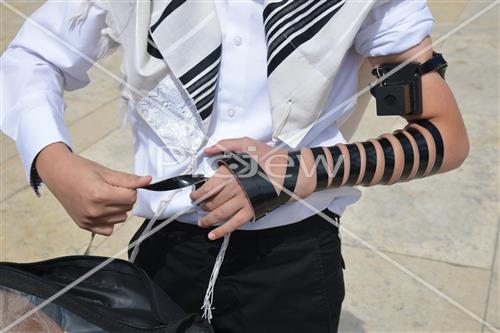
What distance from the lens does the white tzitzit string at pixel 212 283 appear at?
56.4 inches

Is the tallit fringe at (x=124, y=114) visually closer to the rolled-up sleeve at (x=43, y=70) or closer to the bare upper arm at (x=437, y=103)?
the rolled-up sleeve at (x=43, y=70)

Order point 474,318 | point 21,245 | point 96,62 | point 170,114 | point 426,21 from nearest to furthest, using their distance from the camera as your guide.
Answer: point 426,21 < point 170,114 < point 96,62 < point 474,318 < point 21,245

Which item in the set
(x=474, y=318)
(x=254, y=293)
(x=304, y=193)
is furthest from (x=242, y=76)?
(x=474, y=318)

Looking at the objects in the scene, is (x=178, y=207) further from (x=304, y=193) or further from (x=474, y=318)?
(x=474, y=318)

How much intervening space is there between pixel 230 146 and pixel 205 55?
0.65 ft

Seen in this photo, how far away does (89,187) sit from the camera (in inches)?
48.2

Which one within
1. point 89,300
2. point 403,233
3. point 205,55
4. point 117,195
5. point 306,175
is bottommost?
point 403,233

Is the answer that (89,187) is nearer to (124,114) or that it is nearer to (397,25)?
(124,114)

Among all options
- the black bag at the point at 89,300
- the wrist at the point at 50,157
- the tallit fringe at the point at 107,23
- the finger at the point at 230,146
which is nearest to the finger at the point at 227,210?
the finger at the point at 230,146

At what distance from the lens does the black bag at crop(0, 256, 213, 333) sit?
1232 mm

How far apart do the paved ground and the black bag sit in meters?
1.64

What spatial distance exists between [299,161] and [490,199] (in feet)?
8.31

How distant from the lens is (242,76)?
1360mm

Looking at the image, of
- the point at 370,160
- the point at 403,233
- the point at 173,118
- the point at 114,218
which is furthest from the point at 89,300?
the point at 403,233
